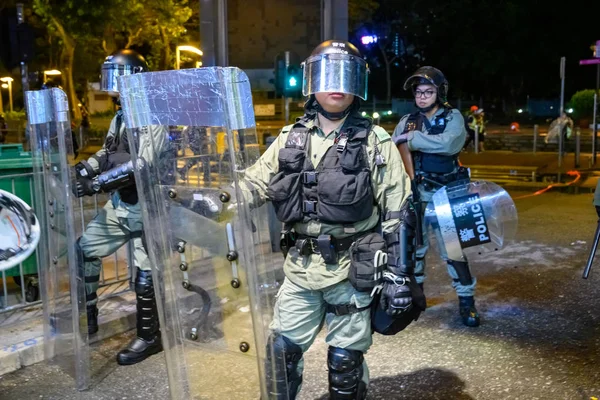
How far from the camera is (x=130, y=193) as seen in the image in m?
4.53

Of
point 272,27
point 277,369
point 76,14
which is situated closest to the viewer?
point 277,369

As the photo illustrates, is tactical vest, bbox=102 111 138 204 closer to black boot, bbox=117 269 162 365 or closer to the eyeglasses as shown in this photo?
black boot, bbox=117 269 162 365

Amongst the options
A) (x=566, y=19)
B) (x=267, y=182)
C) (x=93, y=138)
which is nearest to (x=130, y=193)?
(x=267, y=182)

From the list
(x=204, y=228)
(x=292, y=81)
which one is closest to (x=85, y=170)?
(x=204, y=228)

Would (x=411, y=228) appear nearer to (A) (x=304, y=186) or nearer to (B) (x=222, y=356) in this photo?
(A) (x=304, y=186)

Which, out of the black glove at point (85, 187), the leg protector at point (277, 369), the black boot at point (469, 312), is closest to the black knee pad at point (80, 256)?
the black glove at point (85, 187)

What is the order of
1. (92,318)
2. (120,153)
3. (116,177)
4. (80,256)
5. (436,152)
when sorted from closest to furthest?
(116,177) → (80,256) → (120,153) → (92,318) → (436,152)

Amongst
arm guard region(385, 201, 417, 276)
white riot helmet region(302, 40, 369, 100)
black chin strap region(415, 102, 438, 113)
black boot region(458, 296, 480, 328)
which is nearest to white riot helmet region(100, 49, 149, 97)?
white riot helmet region(302, 40, 369, 100)

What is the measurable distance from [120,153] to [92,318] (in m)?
1.29

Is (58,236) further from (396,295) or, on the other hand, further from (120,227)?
(396,295)

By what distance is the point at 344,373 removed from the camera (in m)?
3.27

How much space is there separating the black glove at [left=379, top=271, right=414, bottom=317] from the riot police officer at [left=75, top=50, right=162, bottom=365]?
1939 millimetres

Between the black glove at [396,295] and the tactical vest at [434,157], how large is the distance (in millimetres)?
2188

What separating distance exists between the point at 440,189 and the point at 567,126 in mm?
17090
